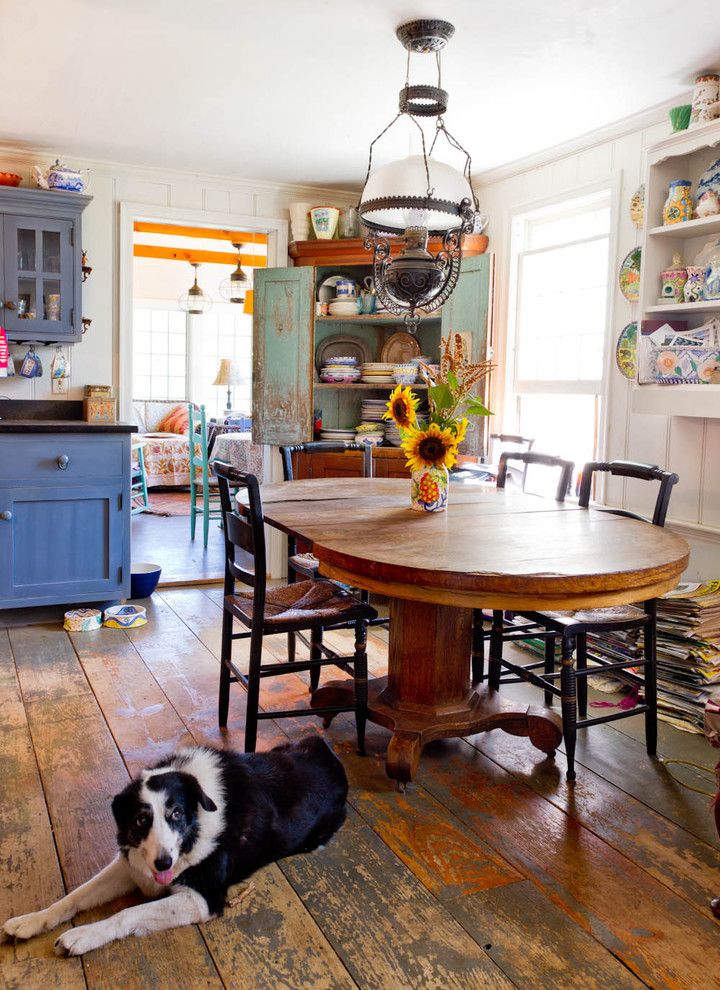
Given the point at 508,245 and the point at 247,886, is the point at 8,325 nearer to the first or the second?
the point at 508,245

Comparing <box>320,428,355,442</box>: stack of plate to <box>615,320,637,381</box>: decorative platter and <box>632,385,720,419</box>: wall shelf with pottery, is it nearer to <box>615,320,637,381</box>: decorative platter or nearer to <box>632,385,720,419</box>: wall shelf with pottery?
<box>615,320,637,381</box>: decorative platter

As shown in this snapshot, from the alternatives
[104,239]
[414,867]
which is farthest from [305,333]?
[414,867]

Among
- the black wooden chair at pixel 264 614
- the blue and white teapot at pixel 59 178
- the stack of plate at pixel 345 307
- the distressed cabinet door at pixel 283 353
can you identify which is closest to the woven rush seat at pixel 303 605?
the black wooden chair at pixel 264 614

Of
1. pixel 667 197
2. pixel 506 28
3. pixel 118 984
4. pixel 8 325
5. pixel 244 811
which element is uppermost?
pixel 506 28

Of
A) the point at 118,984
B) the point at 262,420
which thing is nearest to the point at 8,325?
the point at 262,420

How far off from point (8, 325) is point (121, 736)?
2523 millimetres

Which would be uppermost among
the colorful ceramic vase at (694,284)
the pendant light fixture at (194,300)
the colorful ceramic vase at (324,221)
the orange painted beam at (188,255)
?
the orange painted beam at (188,255)

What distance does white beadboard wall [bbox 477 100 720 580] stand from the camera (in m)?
3.51

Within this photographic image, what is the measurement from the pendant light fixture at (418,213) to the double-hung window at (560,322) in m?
1.56

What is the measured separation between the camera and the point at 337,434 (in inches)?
209

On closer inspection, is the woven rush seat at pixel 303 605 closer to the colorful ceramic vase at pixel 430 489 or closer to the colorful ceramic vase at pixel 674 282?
the colorful ceramic vase at pixel 430 489

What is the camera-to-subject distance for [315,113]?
3803mm

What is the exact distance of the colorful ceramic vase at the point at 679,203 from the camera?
331 cm

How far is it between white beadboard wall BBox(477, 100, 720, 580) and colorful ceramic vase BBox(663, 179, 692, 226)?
39cm
